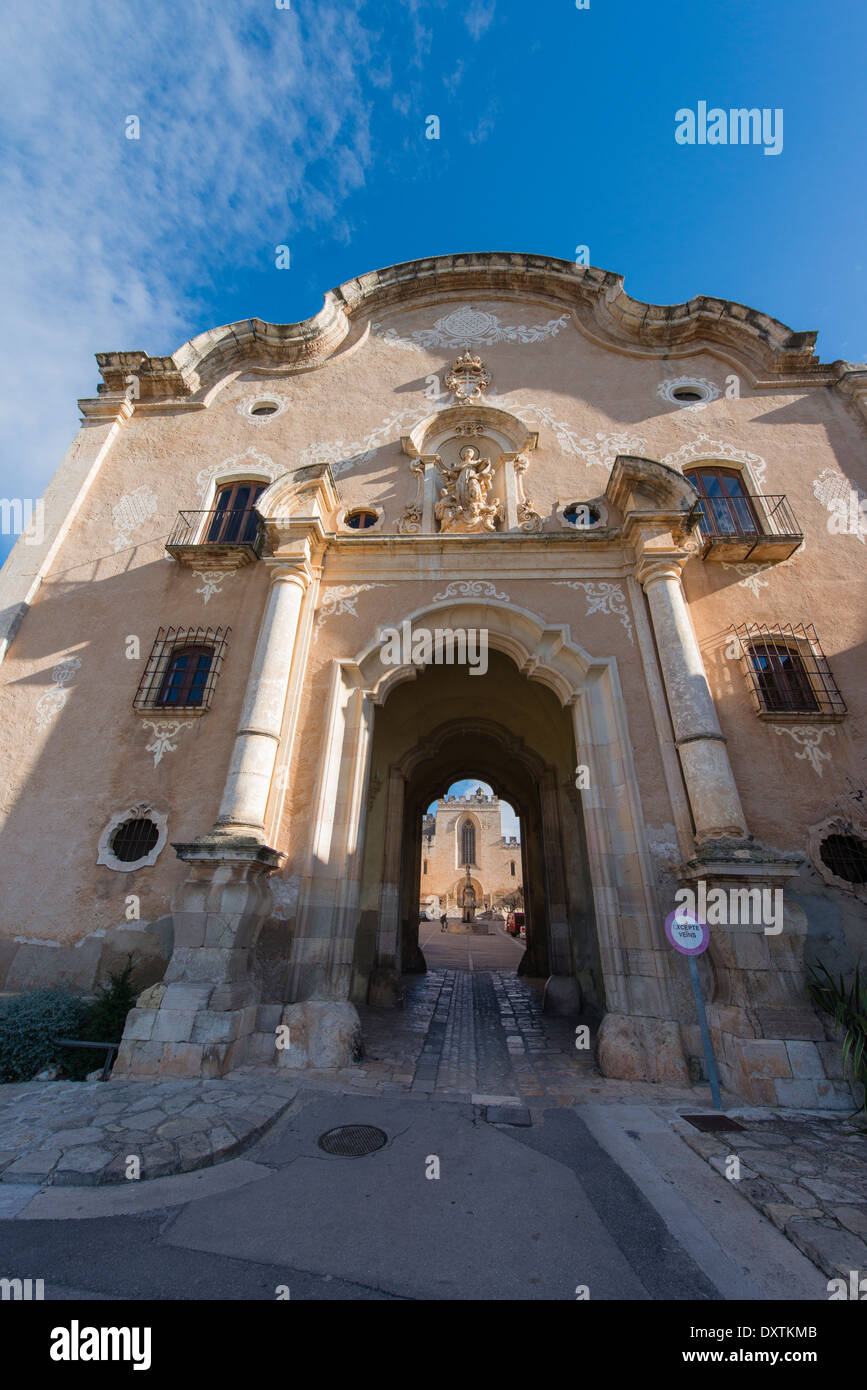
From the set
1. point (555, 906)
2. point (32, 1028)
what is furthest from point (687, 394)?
point (32, 1028)

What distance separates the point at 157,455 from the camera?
41.8 ft

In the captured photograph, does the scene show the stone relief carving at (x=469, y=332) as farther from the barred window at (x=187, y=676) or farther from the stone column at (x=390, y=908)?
the stone column at (x=390, y=908)

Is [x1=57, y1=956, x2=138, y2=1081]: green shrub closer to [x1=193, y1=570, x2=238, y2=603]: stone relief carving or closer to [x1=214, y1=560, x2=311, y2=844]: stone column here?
[x1=214, y1=560, x2=311, y2=844]: stone column

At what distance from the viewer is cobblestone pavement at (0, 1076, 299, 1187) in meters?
3.95

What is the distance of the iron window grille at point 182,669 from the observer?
931cm

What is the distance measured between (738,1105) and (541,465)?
10823 mm

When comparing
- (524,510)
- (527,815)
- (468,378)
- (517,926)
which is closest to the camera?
(524,510)

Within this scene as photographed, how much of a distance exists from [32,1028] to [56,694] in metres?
5.37

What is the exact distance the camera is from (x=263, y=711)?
8.25m

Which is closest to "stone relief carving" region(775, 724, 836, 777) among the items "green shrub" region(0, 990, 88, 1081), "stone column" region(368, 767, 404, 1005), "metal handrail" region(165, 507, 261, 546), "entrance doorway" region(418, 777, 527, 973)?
"stone column" region(368, 767, 404, 1005)

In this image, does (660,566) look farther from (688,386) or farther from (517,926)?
(517,926)

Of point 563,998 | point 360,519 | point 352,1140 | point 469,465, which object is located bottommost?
point 352,1140
